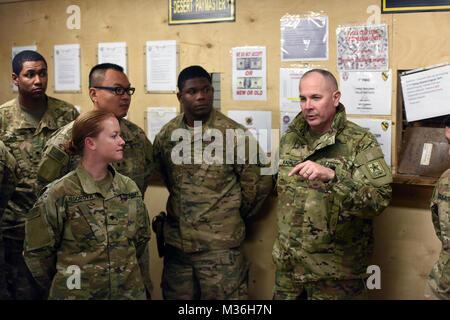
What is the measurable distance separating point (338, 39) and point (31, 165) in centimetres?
223

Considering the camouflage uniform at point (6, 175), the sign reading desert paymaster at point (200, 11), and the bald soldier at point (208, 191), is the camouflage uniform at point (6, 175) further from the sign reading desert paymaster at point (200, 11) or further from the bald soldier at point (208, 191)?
the sign reading desert paymaster at point (200, 11)

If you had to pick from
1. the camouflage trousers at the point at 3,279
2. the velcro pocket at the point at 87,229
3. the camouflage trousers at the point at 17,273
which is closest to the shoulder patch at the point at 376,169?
the velcro pocket at the point at 87,229

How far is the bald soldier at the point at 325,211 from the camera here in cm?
262

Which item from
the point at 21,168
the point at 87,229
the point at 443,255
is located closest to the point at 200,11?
the point at 21,168

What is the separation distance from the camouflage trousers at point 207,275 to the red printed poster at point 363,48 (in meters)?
1.46

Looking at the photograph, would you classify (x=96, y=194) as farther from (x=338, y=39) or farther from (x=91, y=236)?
(x=338, y=39)

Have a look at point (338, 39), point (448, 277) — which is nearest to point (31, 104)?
point (338, 39)

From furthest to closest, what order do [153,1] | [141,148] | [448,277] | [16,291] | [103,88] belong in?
1. [153,1]
2. [16,291]
3. [141,148]
4. [103,88]
5. [448,277]

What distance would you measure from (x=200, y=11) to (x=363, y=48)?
1.25m

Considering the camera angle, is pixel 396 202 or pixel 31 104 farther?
pixel 31 104

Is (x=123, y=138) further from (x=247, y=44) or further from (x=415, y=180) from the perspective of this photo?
(x=415, y=180)

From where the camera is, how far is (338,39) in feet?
10.8

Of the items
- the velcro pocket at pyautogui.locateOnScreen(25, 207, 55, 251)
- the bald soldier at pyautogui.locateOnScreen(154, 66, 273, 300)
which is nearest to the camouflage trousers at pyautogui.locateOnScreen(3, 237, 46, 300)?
the bald soldier at pyautogui.locateOnScreen(154, 66, 273, 300)

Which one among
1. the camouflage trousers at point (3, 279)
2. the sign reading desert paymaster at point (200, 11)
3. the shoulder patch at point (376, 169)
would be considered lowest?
the camouflage trousers at point (3, 279)
